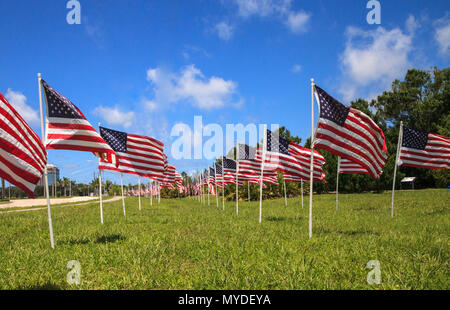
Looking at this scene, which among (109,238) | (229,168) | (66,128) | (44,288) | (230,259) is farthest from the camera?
(229,168)

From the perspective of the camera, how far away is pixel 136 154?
16.2m

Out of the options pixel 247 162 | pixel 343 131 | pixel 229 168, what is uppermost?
pixel 343 131

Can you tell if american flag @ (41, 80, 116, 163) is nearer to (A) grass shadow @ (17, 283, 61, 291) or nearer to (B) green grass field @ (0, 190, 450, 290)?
(B) green grass field @ (0, 190, 450, 290)

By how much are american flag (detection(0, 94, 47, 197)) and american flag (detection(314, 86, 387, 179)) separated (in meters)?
7.23

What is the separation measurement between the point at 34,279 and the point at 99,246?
8.65ft

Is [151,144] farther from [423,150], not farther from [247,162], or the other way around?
[423,150]

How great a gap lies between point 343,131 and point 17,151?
8384 mm

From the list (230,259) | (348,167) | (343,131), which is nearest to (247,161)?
(348,167)

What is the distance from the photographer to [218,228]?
38.7ft

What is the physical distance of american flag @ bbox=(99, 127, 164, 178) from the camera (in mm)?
15180

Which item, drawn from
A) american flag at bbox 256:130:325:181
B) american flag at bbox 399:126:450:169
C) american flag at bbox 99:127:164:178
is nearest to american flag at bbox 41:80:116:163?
american flag at bbox 99:127:164:178

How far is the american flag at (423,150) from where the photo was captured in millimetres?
15195
